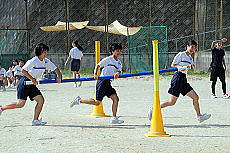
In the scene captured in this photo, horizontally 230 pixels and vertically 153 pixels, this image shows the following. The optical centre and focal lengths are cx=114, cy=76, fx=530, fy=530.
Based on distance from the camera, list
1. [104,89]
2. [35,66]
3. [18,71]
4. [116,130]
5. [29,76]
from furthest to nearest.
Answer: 1. [18,71]
2. [104,89]
3. [35,66]
4. [29,76]
5. [116,130]

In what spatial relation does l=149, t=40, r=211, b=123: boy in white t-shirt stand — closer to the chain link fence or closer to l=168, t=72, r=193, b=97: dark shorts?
l=168, t=72, r=193, b=97: dark shorts

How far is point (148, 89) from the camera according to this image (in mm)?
16453

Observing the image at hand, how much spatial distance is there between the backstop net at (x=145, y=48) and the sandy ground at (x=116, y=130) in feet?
31.2

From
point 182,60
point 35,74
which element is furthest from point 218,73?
point 35,74

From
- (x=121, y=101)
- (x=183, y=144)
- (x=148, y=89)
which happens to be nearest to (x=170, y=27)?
(x=148, y=89)

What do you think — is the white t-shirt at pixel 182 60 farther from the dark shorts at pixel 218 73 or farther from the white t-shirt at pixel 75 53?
the white t-shirt at pixel 75 53

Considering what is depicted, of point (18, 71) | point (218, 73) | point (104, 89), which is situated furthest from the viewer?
point (18, 71)

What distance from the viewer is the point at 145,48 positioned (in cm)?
2367

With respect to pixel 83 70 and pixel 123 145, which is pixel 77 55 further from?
pixel 123 145

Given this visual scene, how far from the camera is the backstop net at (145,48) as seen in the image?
23156 mm

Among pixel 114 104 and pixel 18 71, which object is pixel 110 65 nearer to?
pixel 114 104

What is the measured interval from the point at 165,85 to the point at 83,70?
7.34m

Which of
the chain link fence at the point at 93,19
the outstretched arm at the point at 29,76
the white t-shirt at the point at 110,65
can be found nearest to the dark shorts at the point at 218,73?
the white t-shirt at the point at 110,65

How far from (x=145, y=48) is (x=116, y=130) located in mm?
15119
